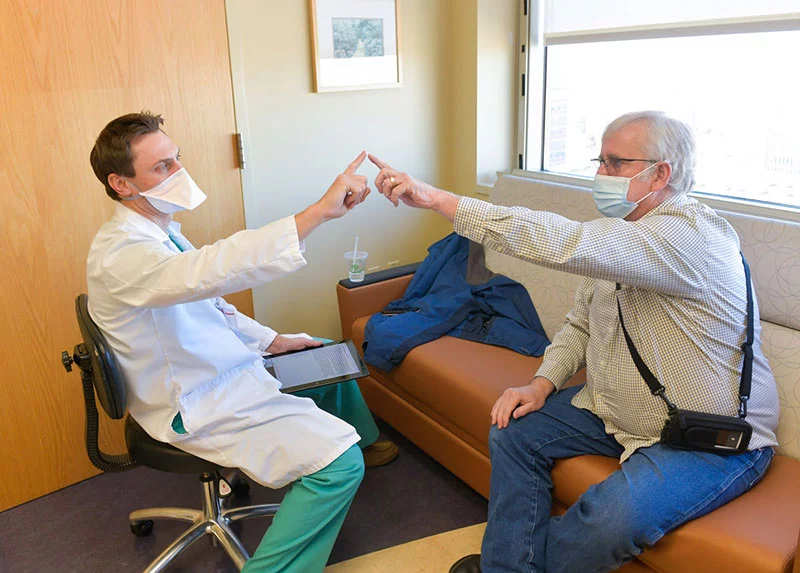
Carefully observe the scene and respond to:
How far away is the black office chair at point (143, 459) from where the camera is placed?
1712 mm

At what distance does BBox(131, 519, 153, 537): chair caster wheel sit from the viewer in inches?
88.0

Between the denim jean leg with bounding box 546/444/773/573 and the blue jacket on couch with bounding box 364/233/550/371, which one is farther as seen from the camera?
the blue jacket on couch with bounding box 364/233/550/371

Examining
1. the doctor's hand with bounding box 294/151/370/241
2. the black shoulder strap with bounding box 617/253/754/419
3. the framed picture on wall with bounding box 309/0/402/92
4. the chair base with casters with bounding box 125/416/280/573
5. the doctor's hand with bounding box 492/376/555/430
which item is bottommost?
the chair base with casters with bounding box 125/416/280/573

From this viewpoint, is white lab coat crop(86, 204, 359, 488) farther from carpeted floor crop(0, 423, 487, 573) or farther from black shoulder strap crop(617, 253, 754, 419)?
black shoulder strap crop(617, 253, 754, 419)

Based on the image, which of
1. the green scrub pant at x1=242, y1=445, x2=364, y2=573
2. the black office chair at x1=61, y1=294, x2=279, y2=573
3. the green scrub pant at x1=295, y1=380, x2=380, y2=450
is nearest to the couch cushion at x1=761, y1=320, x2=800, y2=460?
the green scrub pant at x1=242, y1=445, x2=364, y2=573

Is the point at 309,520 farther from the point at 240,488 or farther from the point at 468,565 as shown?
the point at 240,488

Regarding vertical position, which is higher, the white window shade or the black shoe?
the white window shade

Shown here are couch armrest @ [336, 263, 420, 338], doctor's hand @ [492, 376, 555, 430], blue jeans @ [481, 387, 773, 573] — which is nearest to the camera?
blue jeans @ [481, 387, 773, 573]

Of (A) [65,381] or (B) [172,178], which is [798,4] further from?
(A) [65,381]

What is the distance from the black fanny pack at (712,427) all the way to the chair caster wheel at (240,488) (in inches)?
56.3

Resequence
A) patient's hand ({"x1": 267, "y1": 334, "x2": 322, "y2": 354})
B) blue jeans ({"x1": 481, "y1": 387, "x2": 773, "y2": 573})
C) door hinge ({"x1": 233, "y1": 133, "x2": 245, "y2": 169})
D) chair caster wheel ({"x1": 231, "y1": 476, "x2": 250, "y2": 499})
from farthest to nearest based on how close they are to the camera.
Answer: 1. door hinge ({"x1": 233, "y1": 133, "x2": 245, "y2": 169})
2. chair caster wheel ({"x1": 231, "y1": 476, "x2": 250, "y2": 499})
3. patient's hand ({"x1": 267, "y1": 334, "x2": 322, "y2": 354})
4. blue jeans ({"x1": 481, "y1": 387, "x2": 773, "y2": 573})

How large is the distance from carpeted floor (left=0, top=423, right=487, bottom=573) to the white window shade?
176cm

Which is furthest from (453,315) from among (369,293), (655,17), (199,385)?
(655,17)

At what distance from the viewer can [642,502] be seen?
1.53 meters
